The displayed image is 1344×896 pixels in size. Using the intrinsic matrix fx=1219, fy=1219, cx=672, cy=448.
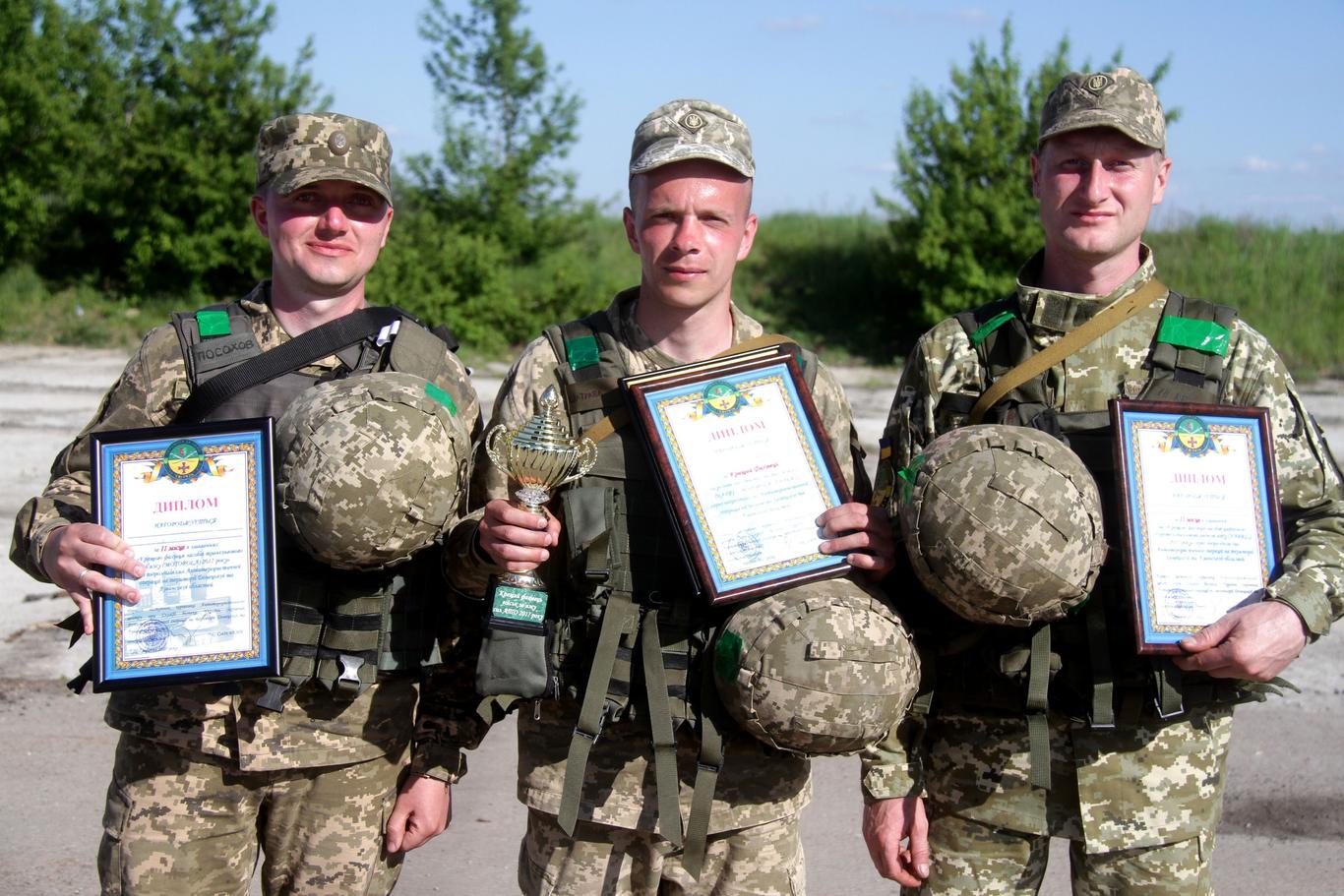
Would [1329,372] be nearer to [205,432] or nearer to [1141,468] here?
[1141,468]

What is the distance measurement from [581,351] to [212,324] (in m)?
0.97

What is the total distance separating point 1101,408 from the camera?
10.3 feet

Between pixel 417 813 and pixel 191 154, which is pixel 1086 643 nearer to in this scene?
pixel 417 813

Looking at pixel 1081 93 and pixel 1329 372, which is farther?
pixel 1329 372

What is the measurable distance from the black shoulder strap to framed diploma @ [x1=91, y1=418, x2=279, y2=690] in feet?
0.83

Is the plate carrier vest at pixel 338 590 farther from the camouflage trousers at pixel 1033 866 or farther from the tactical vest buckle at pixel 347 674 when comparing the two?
the camouflage trousers at pixel 1033 866

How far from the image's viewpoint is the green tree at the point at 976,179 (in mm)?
20219

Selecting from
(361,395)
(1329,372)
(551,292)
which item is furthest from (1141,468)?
(551,292)

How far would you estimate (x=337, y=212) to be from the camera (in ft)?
10.5

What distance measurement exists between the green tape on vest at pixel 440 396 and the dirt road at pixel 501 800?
2163 millimetres

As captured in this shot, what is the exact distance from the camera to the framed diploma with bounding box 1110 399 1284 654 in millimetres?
2801

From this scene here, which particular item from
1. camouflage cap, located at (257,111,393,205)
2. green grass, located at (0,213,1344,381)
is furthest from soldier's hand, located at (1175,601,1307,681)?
green grass, located at (0,213,1344,381)

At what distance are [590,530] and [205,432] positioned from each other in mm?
912

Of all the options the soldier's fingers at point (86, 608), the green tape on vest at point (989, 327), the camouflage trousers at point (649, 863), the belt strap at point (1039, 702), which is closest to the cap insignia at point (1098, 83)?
the green tape on vest at point (989, 327)
